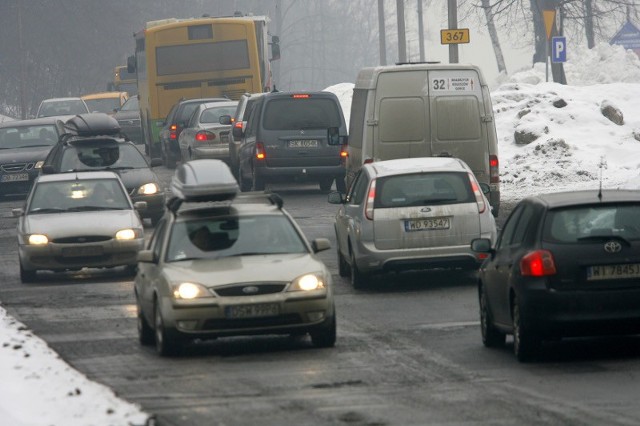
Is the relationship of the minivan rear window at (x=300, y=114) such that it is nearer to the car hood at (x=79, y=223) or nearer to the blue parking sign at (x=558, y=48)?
the car hood at (x=79, y=223)

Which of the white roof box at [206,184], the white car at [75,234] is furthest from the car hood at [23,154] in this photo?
the white roof box at [206,184]

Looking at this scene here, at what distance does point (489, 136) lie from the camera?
23266 millimetres

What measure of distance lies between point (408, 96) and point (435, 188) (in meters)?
4.55

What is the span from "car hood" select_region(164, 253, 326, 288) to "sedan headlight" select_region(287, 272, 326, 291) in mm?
→ 41

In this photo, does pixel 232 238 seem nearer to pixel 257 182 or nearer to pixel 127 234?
pixel 127 234

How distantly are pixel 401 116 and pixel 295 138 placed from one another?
813 centimetres

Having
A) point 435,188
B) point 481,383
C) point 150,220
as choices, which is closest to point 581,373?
point 481,383

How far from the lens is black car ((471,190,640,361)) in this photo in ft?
40.5

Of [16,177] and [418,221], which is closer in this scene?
[418,221]

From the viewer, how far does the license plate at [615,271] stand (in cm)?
1238

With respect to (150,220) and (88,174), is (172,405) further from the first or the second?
(150,220)

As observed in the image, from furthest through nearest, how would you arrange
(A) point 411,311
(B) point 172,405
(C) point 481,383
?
(A) point 411,311 < (C) point 481,383 < (B) point 172,405

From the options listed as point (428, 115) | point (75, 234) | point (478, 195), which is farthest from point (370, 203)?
point (428, 115)

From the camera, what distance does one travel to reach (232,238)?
1461 centimetres
